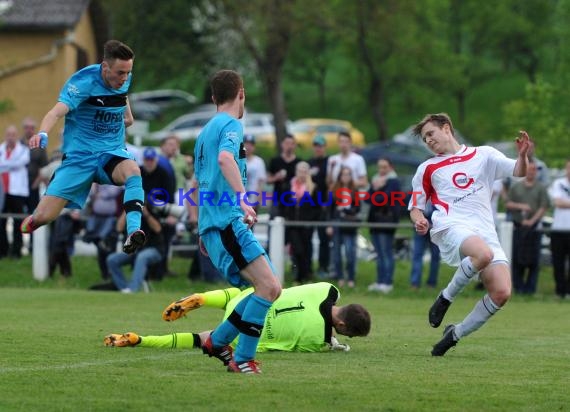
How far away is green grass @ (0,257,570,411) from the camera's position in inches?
295

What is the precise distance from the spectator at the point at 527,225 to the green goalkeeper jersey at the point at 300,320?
922 centimetres

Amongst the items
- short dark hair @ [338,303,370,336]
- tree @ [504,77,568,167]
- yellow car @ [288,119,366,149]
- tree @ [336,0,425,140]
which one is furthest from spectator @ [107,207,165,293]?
yellow car @ [288,119,366,149]

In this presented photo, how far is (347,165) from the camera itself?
19766 millimetres

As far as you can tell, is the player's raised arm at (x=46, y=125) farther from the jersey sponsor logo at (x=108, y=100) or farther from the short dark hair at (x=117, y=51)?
the short dark hair at (x=117, y=51)

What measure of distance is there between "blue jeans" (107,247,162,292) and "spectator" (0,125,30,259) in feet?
11.3

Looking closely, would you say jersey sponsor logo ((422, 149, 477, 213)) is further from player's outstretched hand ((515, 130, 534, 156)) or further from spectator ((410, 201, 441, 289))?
spectator ((410, 201, 441, 289))

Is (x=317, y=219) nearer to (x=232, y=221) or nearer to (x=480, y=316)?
(x=480, y=316)

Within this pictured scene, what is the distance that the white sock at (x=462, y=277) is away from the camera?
1006 cm

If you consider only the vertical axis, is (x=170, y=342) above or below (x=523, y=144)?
below

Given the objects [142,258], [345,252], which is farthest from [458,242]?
[345,252]

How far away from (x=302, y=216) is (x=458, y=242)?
995 centimetres

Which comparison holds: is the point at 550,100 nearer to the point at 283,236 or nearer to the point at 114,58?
the point at 283,236

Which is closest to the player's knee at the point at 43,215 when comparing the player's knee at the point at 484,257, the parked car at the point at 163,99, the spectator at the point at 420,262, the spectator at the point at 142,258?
the player's knee at the point at 484,257

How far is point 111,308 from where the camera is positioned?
15.4m
